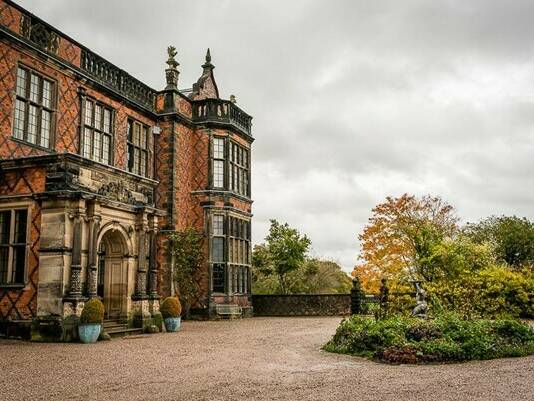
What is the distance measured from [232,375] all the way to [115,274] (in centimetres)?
885

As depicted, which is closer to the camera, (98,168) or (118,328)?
(98,168)

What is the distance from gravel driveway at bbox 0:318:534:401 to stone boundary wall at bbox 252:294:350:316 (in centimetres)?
1550

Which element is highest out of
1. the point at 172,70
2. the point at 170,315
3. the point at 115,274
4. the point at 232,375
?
the point at 172,70

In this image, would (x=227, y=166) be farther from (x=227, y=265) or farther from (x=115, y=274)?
(x=115, y=274)

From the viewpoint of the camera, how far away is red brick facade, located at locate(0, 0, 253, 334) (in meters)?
14.4

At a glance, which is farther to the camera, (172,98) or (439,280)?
(172,98)

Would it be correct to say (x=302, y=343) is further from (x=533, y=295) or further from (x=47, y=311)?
(x=533, y=295)

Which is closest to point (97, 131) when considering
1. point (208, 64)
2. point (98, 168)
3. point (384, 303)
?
point (98, 168)

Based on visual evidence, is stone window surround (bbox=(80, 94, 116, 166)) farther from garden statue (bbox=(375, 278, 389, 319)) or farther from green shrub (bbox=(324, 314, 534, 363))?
green shrub (bbox=(324, 314, 534, 363))

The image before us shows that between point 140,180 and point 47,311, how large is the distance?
5105mm

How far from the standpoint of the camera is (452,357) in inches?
412

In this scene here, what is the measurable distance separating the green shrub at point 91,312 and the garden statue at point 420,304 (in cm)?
820

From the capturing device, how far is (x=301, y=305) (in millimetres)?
28812

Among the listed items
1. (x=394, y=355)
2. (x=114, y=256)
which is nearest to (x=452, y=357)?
(x=394, y=355)
